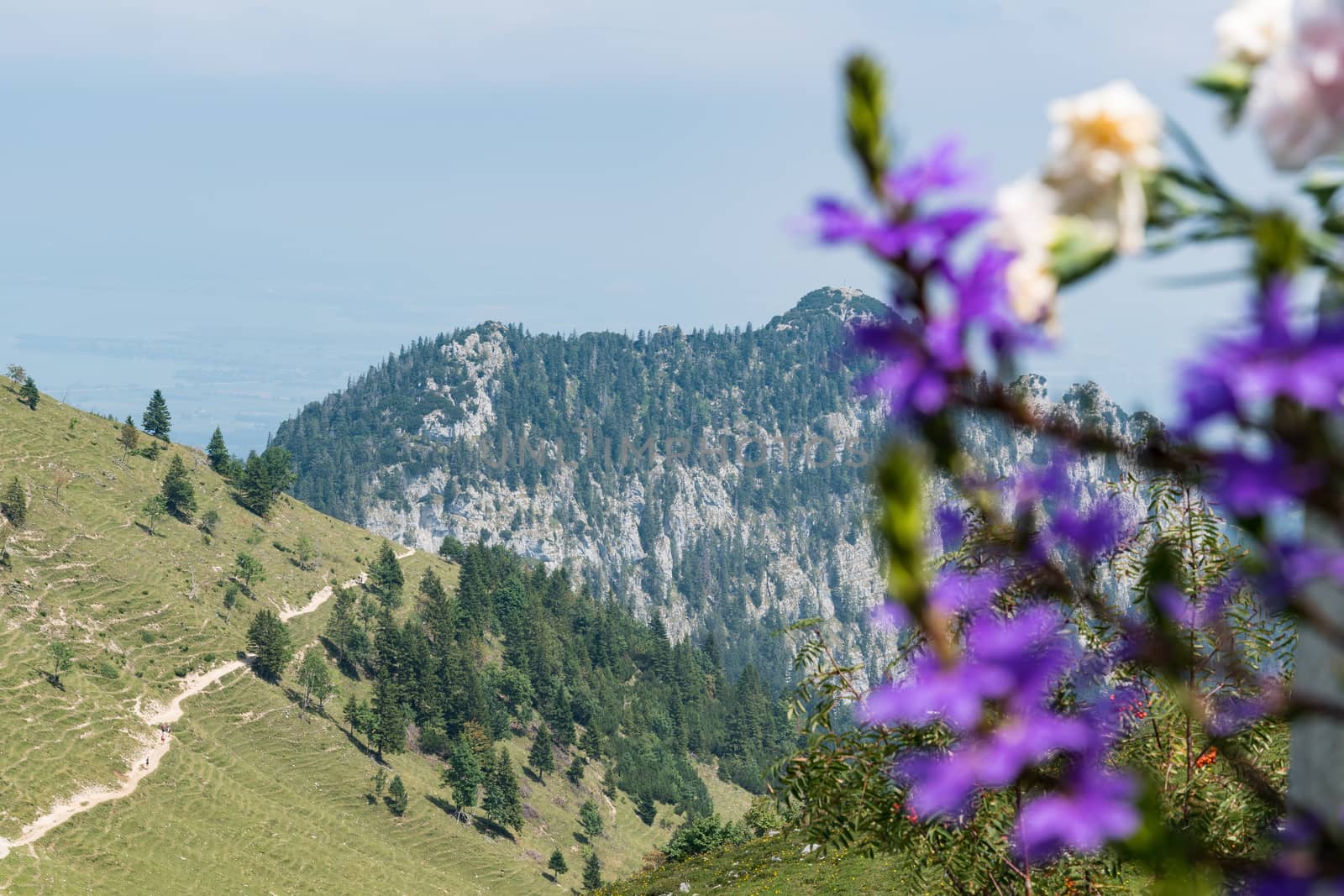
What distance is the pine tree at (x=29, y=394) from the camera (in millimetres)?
103619

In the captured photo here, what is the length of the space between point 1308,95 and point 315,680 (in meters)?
91.1

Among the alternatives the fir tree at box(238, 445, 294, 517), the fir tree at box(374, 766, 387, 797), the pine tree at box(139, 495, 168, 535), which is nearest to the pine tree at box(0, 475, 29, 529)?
the pine tree at box(139, 495, 168, 535)

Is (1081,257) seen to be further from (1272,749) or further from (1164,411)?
(1272,749)

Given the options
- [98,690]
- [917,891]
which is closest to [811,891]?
[917,891]

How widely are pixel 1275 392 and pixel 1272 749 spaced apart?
8.68 m

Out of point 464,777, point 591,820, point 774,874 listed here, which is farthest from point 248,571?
point 774,874

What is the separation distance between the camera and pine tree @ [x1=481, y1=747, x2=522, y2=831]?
8881 cm

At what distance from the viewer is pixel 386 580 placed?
116312mm

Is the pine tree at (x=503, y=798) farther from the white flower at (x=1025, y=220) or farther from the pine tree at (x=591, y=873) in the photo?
the white flower at (x=1025, y=220)

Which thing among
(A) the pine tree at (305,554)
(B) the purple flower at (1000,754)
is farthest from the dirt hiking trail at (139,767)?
(B) the purple flower at (1000,754)

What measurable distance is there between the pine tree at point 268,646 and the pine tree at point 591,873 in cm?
2807

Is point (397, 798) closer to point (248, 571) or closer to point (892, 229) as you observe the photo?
point (248, 571)

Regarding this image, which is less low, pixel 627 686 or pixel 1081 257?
pixel 1081 257

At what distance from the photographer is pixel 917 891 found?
8.55 meters
